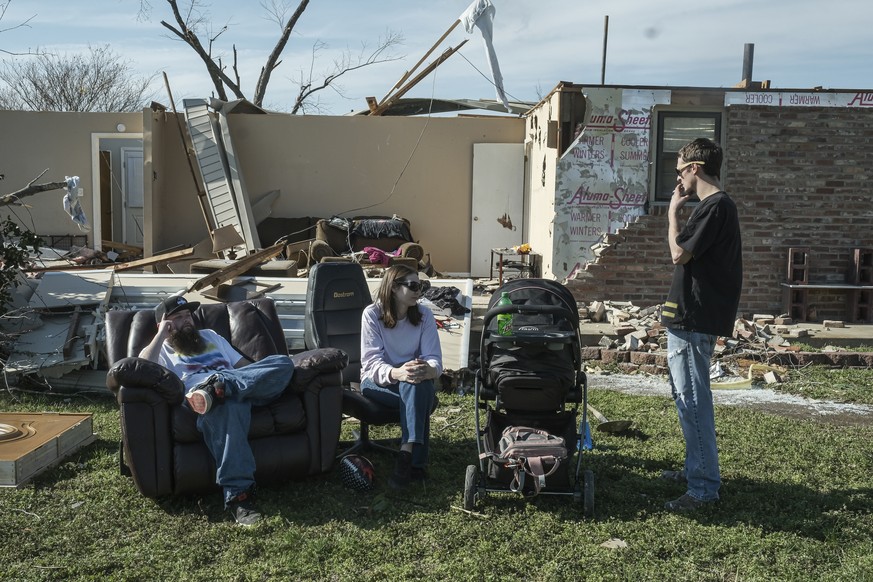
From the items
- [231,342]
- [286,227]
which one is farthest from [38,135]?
[231,342]

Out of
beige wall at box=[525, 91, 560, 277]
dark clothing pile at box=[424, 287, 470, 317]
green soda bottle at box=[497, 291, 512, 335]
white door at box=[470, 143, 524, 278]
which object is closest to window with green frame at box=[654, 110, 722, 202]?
beige wall at box=[525, 91, 560, 277]

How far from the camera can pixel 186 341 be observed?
4.60m

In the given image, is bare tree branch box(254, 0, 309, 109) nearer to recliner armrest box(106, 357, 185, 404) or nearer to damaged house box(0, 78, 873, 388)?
damaged house box(0, 78, 873, 388)

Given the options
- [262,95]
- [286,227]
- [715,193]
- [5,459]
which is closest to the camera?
[715,193]

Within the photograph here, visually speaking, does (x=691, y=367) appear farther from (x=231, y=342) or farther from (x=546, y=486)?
(x=231, y=342)

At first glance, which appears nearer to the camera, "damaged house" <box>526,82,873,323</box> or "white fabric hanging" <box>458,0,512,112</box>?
"damaged house" <box>526,82,873,323</box>

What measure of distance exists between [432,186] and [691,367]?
9854 mm

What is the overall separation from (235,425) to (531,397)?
62.0 inches

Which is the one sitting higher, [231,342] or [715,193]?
[715,193]

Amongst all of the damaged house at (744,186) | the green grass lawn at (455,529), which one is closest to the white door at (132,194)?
the damaged house at (744,186)

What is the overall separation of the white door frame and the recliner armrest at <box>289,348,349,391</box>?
412 inches

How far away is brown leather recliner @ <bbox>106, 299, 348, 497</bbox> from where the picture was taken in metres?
4.17

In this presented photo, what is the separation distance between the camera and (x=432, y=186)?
44.9 ft

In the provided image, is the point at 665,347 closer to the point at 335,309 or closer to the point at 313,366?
the point at 335,309
